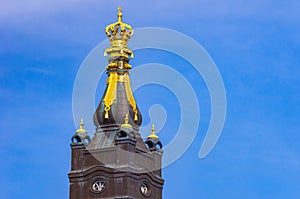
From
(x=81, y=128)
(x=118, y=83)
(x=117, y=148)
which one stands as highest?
(x=118, y=83)

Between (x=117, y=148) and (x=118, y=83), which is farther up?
(x=118, y=83)

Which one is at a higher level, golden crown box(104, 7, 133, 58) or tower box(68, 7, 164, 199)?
golden crown box(104, 7, 133, 58)

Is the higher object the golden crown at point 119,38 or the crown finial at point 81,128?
the golden crown at point 119,38

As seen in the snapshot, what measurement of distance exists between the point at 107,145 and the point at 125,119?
3511mm

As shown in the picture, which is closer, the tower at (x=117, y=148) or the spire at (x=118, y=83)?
the tower at (x=117, y=148)

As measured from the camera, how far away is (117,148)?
144 meters

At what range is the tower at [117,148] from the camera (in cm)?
14400

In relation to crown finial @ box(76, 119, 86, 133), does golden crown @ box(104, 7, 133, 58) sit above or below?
above

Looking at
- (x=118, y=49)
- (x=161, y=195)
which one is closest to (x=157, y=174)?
(x=161, y=195)

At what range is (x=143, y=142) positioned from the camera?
149 metres

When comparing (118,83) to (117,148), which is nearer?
(117,148)

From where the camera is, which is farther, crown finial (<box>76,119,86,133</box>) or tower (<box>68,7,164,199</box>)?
crown finial (<box>76,119,86,133</box>)

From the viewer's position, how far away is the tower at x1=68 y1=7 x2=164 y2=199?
14400 centimetres

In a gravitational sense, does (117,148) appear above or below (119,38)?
below
